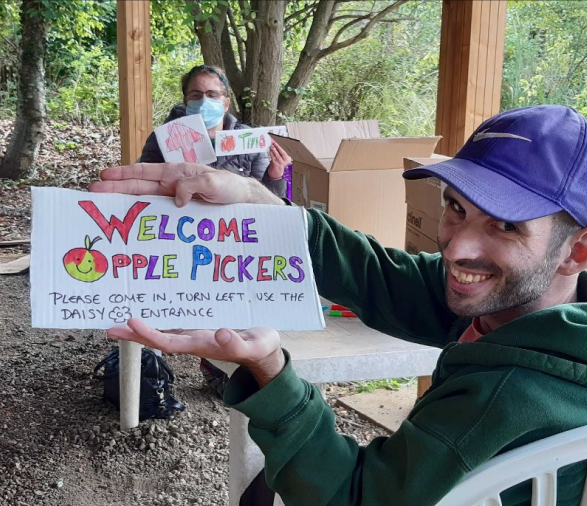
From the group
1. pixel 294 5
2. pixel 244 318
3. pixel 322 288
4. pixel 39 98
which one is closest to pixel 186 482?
pixel 322 288

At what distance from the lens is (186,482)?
258 cm

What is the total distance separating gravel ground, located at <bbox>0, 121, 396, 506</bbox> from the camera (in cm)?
251

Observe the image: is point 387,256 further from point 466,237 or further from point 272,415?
point 272,415

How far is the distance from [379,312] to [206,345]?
1.88 feet

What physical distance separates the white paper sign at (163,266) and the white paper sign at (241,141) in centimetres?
183

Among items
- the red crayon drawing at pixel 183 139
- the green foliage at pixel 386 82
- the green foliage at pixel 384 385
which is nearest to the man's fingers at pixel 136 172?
the red crayon drawing at pixel 183 139

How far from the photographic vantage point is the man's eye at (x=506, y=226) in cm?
102

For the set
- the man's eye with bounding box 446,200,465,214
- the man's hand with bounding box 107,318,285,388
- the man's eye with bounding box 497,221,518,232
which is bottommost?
the man's hand with bounding box 107,318,285,388

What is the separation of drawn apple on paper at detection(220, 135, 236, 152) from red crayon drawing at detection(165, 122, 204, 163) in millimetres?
335

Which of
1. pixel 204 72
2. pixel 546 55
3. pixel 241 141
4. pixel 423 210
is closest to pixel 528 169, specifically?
pixel 423 210

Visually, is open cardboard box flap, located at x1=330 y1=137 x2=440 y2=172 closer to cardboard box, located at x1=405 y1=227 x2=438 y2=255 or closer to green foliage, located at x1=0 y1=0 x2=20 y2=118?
cardboard box, located at x1=405 y1=227 x2=438 y2=255

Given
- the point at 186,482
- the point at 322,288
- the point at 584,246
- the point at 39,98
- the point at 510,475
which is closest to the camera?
the point at 510,475

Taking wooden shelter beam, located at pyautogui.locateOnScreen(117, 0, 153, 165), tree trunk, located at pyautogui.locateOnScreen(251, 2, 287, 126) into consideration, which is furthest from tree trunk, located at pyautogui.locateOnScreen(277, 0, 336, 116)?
wooden shelter beam, located at pyautogui.locateOnScreen(117, 0, 153, 165)

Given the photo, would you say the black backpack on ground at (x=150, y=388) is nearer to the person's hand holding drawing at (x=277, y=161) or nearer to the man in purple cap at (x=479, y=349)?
the person's hand holding drawing at (x=277, y=161)
